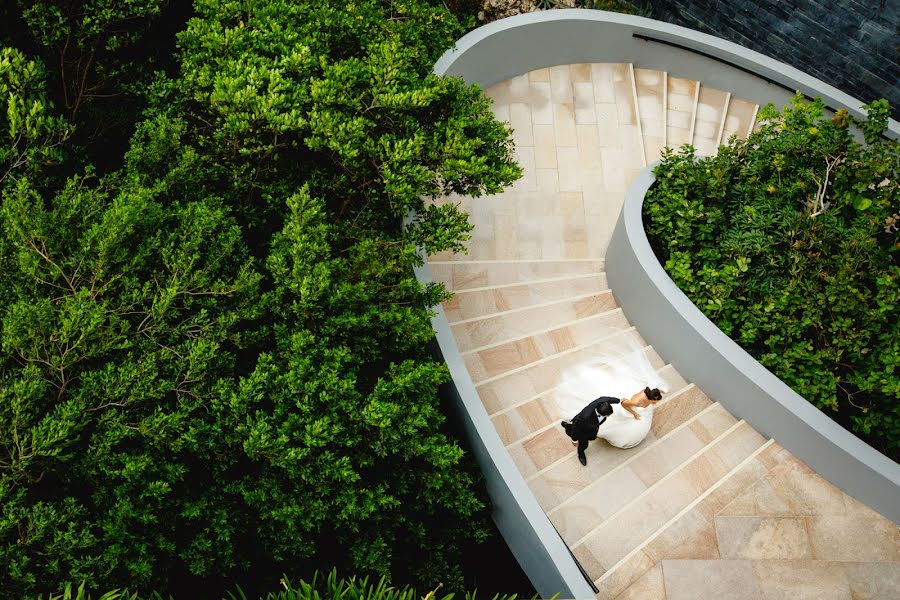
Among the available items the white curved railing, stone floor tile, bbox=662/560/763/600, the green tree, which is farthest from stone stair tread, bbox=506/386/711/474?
the green tree

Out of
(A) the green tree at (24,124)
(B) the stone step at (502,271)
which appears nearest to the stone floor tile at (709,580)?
(B) the stone step at (502,271)

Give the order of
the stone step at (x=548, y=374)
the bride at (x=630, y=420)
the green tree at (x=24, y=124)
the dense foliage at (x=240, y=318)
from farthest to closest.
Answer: the stone step at (x=548, y=374)
the bride at (x=630, y=420)
the green tree at (x=24, y=124)
the dense foliage at (x=240, y=318)

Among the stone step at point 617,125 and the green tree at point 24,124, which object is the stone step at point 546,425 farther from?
the green tree at point 24,124

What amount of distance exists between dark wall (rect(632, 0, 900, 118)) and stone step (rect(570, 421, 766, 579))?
20.4 ft

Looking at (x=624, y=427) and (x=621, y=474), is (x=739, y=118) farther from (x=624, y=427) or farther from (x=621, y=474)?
(x=621, y=474)

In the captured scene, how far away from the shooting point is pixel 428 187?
713 centimetres

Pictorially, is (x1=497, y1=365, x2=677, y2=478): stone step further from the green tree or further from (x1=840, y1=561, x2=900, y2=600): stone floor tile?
the green tree

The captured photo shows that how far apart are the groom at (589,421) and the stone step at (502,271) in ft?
7.91

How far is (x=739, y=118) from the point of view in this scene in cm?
1188

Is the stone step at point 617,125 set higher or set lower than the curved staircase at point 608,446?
higher

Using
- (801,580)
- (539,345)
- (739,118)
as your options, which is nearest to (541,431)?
(539,345)

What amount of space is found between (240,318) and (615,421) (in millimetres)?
4161

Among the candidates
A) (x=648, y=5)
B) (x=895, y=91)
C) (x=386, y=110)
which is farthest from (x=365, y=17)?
(x=895, y=91)

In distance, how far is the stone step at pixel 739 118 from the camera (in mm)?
11695
